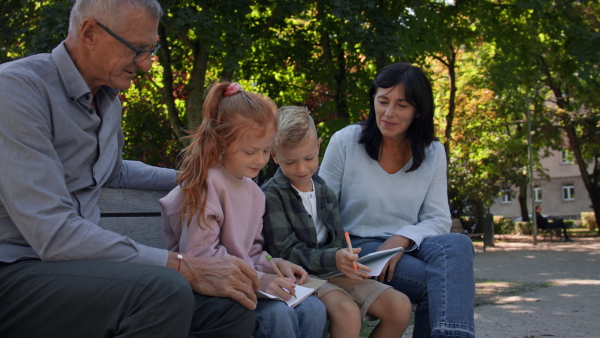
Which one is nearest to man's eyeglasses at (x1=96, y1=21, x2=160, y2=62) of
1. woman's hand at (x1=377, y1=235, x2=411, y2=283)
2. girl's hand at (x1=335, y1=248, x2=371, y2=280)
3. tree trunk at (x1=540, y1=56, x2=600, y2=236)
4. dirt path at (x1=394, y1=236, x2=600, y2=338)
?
girl's hand at (x1=335, y1=248, x2=371, y2=280)

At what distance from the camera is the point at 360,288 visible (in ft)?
9.64

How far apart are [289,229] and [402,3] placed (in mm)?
8711

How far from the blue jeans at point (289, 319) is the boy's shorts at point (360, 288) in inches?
9.4

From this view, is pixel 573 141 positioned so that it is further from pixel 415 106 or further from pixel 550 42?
pixel 415 106

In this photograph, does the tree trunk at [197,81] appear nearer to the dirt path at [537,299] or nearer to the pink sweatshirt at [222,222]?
the dirt path at [537,299]

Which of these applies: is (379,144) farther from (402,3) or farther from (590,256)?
(590,256)

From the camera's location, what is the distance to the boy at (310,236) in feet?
9.21

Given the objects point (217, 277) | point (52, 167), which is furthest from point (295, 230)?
point (52, 167)

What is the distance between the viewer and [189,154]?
8.75 feet

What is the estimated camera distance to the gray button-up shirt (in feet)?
6.59

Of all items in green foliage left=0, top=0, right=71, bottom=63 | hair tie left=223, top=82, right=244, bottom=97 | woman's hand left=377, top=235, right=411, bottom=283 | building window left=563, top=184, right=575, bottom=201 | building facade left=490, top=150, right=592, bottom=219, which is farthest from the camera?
building window left=563, top=184, right=575, bottom=201

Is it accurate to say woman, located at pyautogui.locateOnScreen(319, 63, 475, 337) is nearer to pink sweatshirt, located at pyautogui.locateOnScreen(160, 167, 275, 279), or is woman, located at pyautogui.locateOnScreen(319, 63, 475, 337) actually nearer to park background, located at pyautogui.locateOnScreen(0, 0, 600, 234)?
pink sweatshirt, located at pyautogui.locateOnScreen(160, 167, 275, 279)

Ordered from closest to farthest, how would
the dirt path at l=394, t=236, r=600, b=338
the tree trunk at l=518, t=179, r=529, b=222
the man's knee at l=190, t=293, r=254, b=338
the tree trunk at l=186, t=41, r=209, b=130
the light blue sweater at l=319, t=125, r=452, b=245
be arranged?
the man's knee at l=190, t=293, r=254, b=338
the light blue sweater at l=319, t=125, r=452, b=245
the dirt path at l=394, t=236, r=600, b=338
the tree trunk at l=186, t=41, r=209, b=130
the tree trunk at l=518, t=179, r=529, b=222

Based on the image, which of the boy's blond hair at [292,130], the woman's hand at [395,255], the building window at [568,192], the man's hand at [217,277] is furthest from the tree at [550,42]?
the building window at [568,192]
